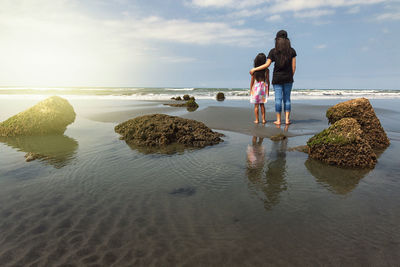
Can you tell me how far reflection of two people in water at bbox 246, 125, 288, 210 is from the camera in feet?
7.88

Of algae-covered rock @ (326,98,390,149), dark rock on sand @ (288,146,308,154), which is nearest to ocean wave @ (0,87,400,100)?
algae-covered rock @ (326,98,390,149)

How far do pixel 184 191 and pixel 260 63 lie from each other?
5.57m

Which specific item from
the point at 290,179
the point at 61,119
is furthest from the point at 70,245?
the point at 61,119

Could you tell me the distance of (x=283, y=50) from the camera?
246 inches

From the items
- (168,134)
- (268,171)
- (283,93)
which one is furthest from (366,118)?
(168,134)

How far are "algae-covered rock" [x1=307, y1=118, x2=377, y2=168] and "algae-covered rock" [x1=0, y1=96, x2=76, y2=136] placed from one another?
20.7ft

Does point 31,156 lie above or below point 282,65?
below

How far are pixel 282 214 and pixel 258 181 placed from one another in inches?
29.1

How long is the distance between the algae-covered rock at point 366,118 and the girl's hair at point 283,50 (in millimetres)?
Answer: 2012

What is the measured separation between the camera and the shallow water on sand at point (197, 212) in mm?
1559

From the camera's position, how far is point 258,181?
2740 millimetres

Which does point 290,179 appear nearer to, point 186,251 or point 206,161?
point 206,161

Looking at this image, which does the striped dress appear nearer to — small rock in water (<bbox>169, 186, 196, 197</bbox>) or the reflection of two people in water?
the reflection of two people in water

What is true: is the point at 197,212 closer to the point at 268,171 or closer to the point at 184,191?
the point at 184,191
